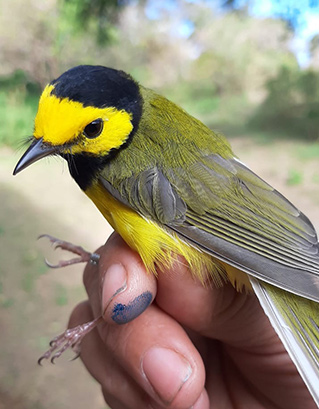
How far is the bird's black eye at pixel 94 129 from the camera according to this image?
1498 mm

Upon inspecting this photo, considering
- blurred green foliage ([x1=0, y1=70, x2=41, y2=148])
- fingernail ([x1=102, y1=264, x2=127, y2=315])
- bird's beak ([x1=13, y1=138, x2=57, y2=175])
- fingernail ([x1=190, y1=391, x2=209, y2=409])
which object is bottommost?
fingernail ([x1=190, y1=391, x2=209, y2=409])

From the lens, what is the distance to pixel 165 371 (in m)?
1.44

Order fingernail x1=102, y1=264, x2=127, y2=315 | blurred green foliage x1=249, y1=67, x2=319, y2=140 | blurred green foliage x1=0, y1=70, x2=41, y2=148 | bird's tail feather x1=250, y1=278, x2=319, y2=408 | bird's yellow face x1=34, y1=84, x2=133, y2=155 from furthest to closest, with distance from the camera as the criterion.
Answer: blurred green foliage x1=249, y1=67, x2=319, y2=140, blurred green foliage x1=0, y1=70, x2=41, y2=148, fingernail x1=102, y1=264, x2=127, y2=315, bird's yellow face x1=34, y1=84, x2=133, y2=155, bird's tail feather x1=250, y1=278, x2=319, y2=408

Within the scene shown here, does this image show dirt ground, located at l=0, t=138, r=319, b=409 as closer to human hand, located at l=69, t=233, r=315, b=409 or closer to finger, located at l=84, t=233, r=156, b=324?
finger, located at l=84, t=233, r=156, b=324

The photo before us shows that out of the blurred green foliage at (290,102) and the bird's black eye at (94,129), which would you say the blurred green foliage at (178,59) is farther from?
the bird's black eye at (94,129)

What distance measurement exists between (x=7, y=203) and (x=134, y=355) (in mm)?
6126

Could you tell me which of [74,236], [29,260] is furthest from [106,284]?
[74,236]

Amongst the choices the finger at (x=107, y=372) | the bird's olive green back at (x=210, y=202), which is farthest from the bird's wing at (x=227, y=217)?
the finger at (x=107, y=372)

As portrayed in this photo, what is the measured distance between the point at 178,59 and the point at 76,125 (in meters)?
21.6

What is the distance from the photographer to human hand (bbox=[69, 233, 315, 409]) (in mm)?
1471

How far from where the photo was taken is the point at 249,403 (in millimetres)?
1790

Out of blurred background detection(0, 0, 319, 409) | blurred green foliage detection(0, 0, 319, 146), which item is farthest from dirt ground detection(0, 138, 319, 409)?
blurred green foliage detection(0, 0, 319, 146)

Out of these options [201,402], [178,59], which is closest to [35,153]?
[201,402]

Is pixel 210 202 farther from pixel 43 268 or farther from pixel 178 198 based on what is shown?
pixel 43 268
